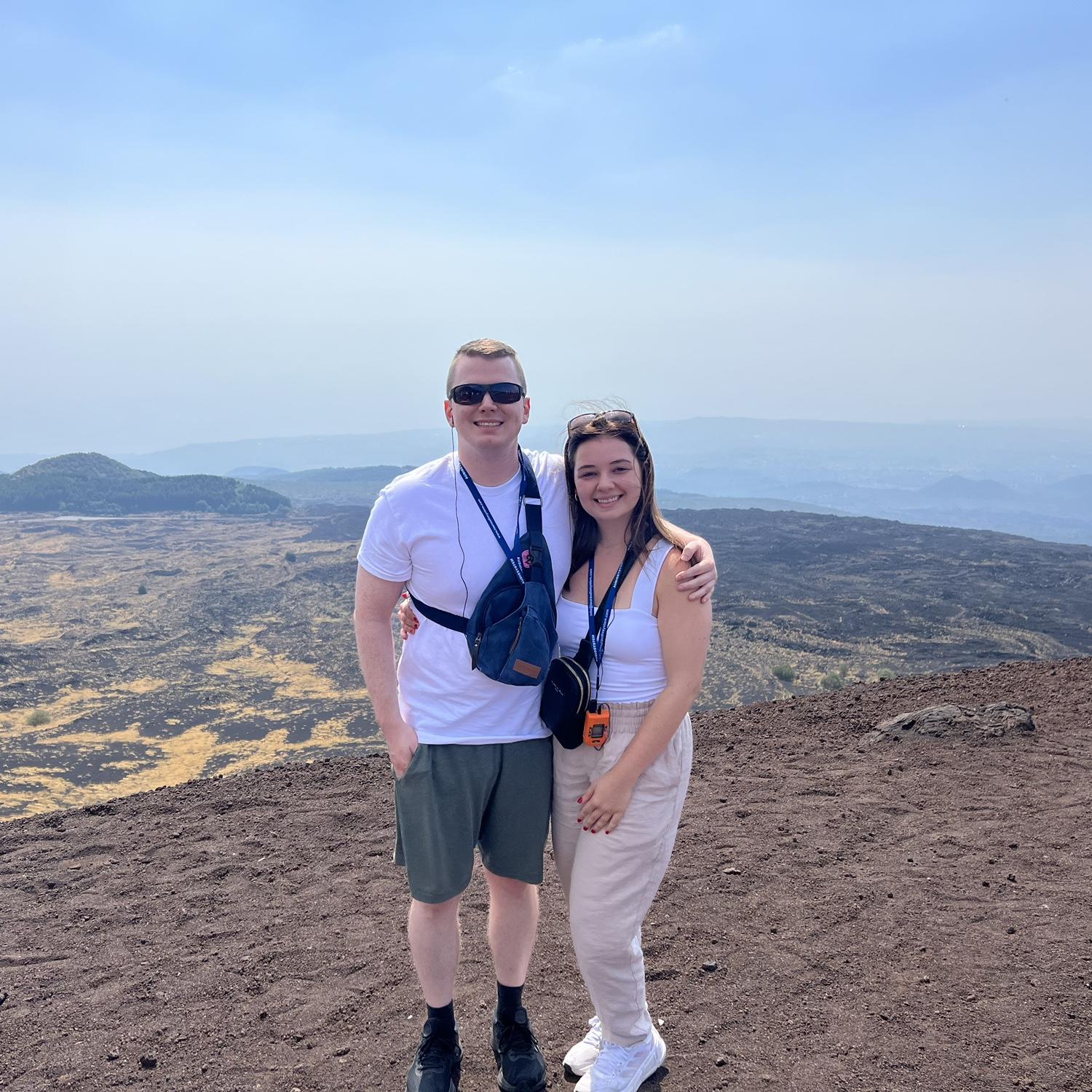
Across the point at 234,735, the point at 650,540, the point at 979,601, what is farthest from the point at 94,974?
the point at 979,601

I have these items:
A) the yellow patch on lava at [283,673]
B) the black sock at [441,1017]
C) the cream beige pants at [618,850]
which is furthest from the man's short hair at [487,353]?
the yellow patch on lava at [283,673]

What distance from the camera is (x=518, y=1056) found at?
2652 millimetres

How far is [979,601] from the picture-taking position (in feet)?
84.5

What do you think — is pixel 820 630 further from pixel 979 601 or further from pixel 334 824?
pixel 334 824

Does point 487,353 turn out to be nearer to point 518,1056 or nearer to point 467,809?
point 467,809

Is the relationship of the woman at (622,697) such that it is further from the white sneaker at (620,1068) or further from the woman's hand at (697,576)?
the white sneaker at (620,1068)

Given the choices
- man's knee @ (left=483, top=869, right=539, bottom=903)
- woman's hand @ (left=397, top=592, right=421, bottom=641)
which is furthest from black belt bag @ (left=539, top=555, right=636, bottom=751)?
man's knee @ (left=483, top=869, right=539, bottom=903)

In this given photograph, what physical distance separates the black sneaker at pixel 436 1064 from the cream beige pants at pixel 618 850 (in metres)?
0.52

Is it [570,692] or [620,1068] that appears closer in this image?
[570,692]

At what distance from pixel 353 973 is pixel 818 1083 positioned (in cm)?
185

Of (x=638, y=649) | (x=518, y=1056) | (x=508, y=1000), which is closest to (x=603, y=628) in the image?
(x=638, y=649)

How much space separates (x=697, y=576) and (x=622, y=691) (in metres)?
0.38

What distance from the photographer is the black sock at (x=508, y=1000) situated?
269 centimetres

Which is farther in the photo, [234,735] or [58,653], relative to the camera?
[58,653]
